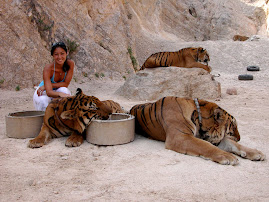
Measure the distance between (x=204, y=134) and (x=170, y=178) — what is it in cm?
94

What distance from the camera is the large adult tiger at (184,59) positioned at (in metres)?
7.98

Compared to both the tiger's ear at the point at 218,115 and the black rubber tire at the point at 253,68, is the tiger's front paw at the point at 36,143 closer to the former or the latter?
the tiger's ear at the point at 218,115

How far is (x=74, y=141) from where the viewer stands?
342cm

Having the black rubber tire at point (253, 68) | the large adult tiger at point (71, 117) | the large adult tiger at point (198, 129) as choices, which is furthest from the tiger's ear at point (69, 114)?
the black rubber tire at point (253, 68)

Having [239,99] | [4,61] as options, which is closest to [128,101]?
[239,99]

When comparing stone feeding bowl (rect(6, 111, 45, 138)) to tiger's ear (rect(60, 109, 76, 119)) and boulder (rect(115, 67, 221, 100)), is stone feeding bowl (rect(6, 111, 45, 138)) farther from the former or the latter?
boulder (rect(115, 67, 221, 100))

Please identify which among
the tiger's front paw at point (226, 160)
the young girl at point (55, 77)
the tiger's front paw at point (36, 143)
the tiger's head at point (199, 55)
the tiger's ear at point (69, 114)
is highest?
the tiger's head at point (199, 55)

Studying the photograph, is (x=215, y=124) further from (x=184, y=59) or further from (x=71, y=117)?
(x=184, y=59)

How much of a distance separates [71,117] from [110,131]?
1.66 ft

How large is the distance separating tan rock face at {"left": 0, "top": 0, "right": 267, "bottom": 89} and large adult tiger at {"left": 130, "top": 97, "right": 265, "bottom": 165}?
19.3ft

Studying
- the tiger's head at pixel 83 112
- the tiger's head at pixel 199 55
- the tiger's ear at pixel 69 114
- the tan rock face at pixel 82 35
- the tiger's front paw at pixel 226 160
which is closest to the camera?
the tiger's front paw at pixel 226 160

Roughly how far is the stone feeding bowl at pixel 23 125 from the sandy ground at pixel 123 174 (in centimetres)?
12

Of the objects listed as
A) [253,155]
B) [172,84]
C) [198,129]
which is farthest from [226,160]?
[172,84]

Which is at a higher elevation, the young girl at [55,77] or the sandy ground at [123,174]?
the young girl at [55,77]
